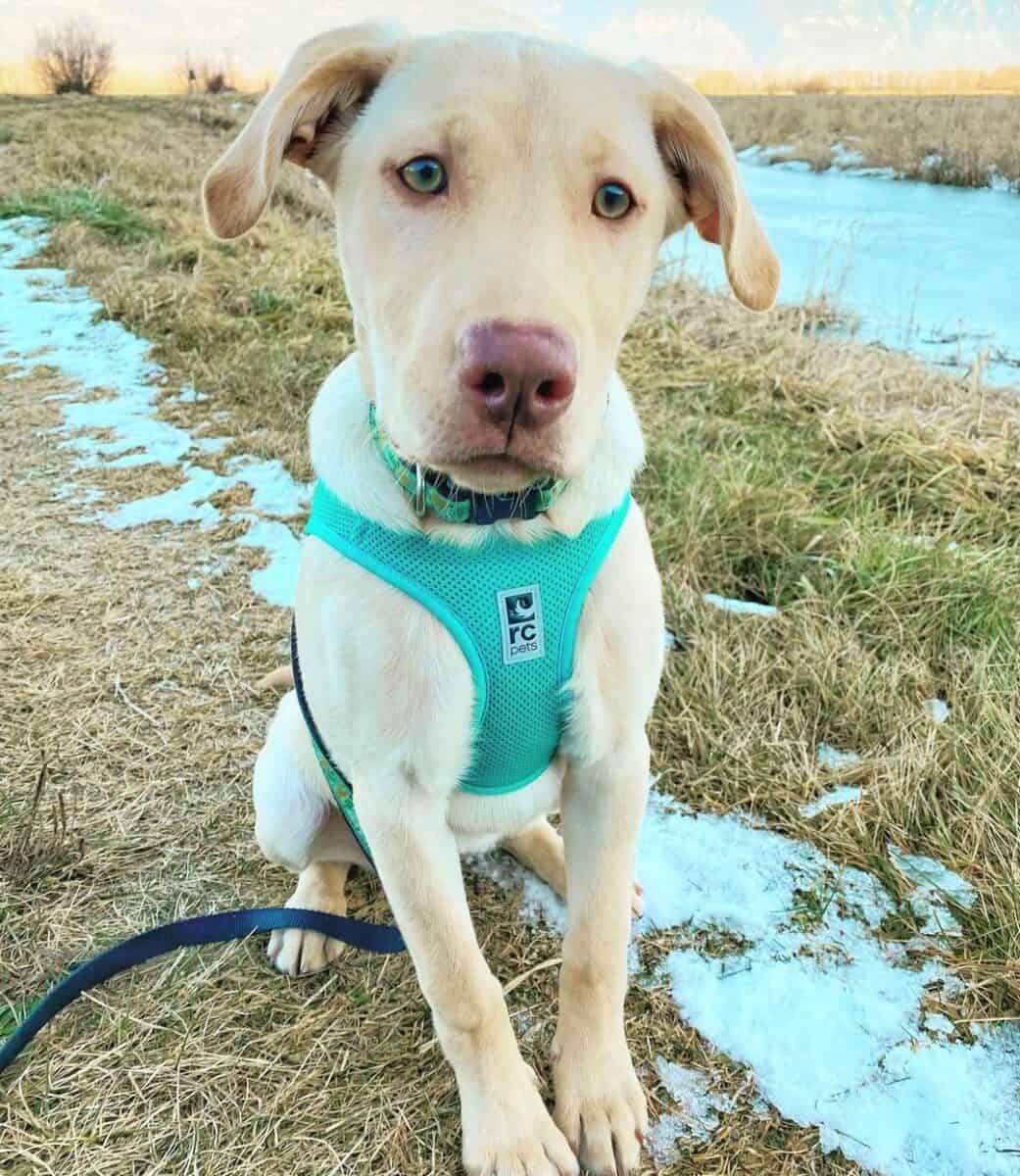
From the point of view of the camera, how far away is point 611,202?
146cm

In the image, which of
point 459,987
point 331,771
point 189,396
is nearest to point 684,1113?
point 459,987

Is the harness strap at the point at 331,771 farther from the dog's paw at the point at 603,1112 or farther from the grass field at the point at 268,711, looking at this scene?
the dog's paw at the point at 603,1112

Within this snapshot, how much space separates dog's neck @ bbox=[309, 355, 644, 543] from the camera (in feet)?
5.21

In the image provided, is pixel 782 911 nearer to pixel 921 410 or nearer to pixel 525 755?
pixel 525 755

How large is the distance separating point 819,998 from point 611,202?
1.63m

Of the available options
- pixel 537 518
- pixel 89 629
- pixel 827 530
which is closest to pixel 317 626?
pixel 537 518

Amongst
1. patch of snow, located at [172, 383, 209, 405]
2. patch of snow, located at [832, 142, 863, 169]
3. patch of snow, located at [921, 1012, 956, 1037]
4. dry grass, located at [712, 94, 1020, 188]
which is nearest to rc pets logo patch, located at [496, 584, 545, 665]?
patch of snow, located at [921, 1012, 956, 1037]

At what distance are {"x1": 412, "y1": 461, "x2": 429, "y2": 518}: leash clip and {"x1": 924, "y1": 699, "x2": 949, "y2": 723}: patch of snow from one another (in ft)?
5.87

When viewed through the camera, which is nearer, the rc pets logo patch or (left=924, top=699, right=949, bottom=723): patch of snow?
the rc pets logo patch

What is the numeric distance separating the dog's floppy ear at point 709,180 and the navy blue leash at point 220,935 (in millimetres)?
1503

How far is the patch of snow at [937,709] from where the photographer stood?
106 inches

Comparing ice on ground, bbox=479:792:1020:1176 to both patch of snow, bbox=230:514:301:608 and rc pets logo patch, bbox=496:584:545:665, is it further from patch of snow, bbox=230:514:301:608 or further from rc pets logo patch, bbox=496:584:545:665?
patch of snow, bbox=230:514:301:608

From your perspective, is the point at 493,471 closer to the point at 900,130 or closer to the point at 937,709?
the point at 937,709

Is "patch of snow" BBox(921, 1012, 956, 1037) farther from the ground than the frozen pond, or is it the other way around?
the frozen pond
